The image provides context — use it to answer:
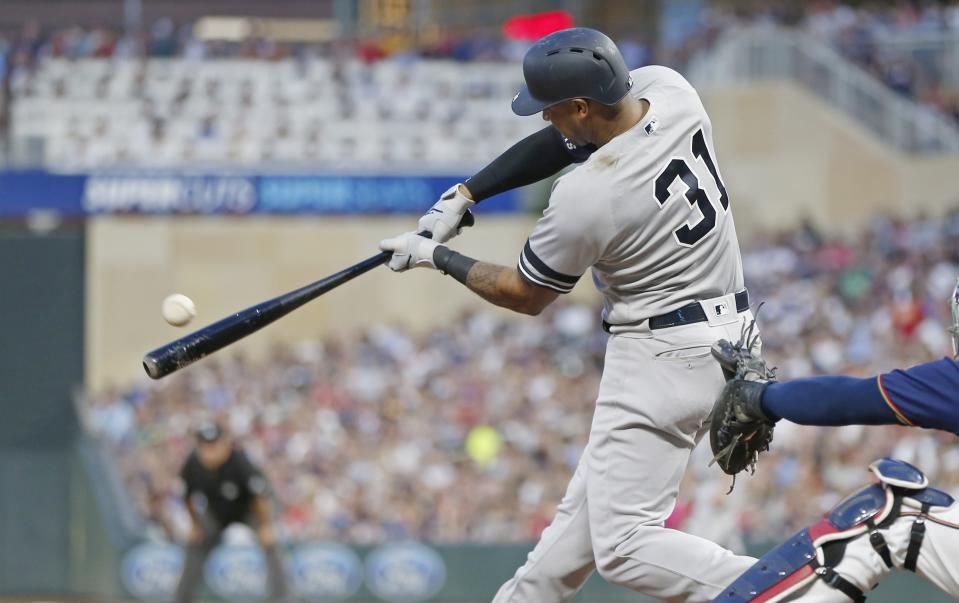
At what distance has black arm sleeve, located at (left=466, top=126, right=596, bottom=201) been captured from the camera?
4.97m

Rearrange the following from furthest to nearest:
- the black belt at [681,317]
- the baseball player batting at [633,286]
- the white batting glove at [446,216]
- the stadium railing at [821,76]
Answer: the stadium railing at [821,76]
the white batting glove at [446,216]
the black belt at [681,317]
the baseball player batting at [633,286]

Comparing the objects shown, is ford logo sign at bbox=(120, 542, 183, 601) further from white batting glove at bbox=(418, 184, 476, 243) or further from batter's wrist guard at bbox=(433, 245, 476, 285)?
batter's wrist guard at bbox=(433, 245, 476, 285)

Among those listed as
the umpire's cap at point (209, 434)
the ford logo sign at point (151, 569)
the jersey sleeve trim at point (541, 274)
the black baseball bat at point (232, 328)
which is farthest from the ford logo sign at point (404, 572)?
the jersey sleeve trim at point (541, 274)

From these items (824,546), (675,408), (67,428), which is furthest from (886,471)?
(67,428)

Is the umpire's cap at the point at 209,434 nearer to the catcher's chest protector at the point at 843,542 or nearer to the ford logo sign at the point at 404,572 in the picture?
the ford logo sign at the point at 404,572

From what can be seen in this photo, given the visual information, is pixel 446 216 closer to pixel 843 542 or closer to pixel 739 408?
pixel 739 408

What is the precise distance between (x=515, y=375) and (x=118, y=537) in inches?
160

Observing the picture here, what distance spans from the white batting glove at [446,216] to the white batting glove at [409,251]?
153mm

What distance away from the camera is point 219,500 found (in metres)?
9.23

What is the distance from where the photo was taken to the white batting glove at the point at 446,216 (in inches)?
194

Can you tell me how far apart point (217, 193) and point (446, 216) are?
13042 mm

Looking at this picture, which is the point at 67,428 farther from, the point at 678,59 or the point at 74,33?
the point at 678,59

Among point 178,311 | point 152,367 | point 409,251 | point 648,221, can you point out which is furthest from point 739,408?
point 178,311

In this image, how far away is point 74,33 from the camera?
61.7 feet
